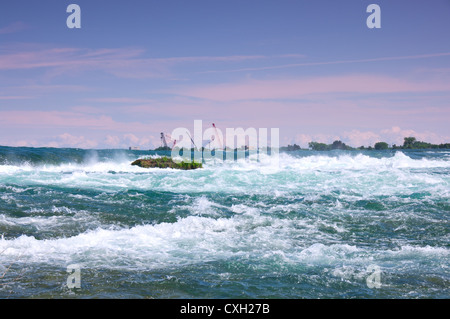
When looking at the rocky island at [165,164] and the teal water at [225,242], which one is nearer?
the teal water at [225,242]

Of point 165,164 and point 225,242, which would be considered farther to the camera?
point 165,164

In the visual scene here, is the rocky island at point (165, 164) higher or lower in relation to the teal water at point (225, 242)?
higher

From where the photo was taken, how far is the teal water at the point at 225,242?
17.1 ft

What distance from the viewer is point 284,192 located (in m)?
15.8

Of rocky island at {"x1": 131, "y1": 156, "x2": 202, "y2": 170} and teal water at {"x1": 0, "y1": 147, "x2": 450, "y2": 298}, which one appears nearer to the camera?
teal water at {"x1": 0, "y1": 147, "x2": 450, "y2": 298}

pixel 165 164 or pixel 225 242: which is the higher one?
pixel 165 164

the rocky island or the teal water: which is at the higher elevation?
the rocky island

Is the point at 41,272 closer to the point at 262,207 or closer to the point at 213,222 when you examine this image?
the point at 213,222

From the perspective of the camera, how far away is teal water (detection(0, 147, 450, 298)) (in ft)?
17.1

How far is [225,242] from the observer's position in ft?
25.8

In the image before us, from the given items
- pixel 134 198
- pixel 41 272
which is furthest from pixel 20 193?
pixel 41 272

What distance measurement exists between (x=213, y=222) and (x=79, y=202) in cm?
558
